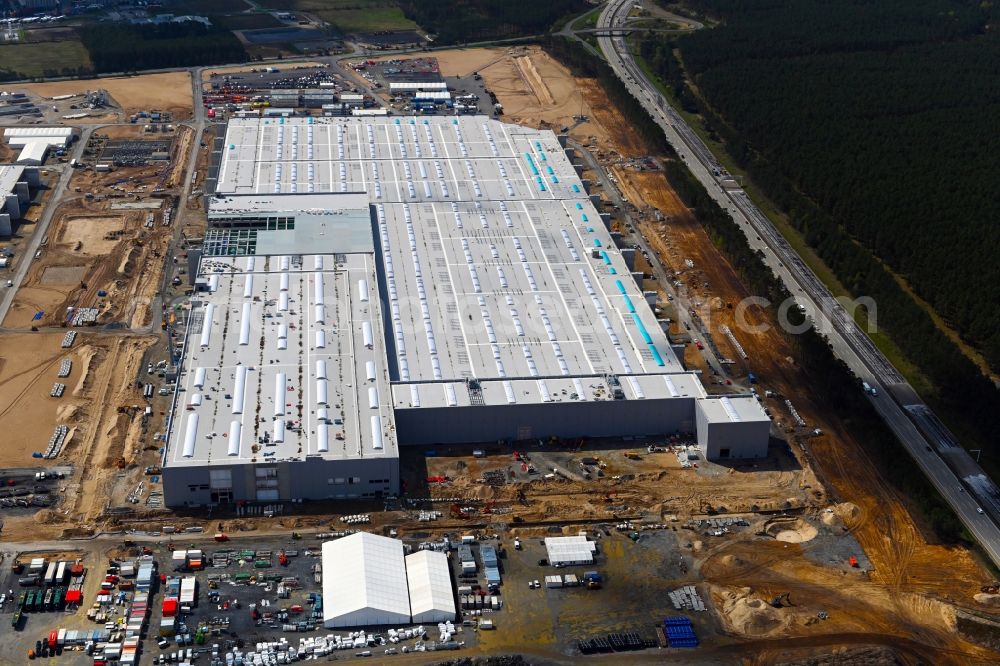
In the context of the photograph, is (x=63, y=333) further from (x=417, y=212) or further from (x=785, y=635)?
(x=785, y=635)

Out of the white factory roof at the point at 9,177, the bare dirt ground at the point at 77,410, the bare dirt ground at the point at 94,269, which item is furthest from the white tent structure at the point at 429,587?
the white factory roof at the point at 9,177

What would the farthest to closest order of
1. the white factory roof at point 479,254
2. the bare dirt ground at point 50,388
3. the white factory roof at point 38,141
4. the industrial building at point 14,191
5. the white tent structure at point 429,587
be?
the white factory roof at point 38,141, the industrial building at point 14,191, the white factory roof at point 479,254, the bare dirt ground at point 50,388, the white tent structure at point 429,587

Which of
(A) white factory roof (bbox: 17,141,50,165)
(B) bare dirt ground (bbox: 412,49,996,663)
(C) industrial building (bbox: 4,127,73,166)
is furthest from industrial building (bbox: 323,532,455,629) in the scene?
(C) industrial building (bbox: 4,127,73,166)

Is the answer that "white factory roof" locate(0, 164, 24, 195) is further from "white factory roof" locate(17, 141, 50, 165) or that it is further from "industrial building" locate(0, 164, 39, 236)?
"white factory roof" locate(17, 141, 50, 165)

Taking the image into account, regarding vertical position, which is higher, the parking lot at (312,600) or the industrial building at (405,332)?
the industrial building at (405,332)

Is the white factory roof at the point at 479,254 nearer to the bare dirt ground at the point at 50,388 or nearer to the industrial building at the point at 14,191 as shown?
the industrial building at the point at 14,191

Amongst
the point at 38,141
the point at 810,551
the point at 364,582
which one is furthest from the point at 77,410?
the point at 38,141
